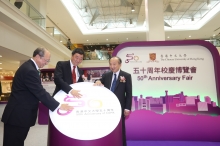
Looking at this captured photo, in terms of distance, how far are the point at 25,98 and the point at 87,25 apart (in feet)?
41.2

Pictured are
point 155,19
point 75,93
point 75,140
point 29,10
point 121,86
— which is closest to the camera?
point 75,140

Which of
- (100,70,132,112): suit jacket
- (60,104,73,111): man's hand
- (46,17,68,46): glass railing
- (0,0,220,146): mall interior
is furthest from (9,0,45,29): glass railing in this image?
(60,104,73,111): man's hand

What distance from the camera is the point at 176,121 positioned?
11.4 ft

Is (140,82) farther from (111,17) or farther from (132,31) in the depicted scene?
(132,31)

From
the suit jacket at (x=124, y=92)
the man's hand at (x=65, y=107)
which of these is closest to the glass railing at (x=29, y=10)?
the suit jacket at (x=124, y=92)

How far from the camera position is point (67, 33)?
14359mm

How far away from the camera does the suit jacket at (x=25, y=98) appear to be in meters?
1.77

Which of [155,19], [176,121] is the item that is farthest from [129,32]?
[176,121]

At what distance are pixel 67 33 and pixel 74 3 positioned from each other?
4437mm

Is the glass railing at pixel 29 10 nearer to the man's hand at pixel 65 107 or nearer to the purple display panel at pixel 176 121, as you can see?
the purple display panel at pixel 176 121

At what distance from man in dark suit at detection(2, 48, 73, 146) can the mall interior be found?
6.94ft

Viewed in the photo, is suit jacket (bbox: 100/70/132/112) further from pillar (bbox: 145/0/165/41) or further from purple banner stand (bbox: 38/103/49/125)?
purple banner stand (bbox: 38/103/49/125)

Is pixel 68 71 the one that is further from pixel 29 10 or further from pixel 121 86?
pixel 29 10

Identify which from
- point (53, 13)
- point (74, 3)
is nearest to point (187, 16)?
point (74, 3)
